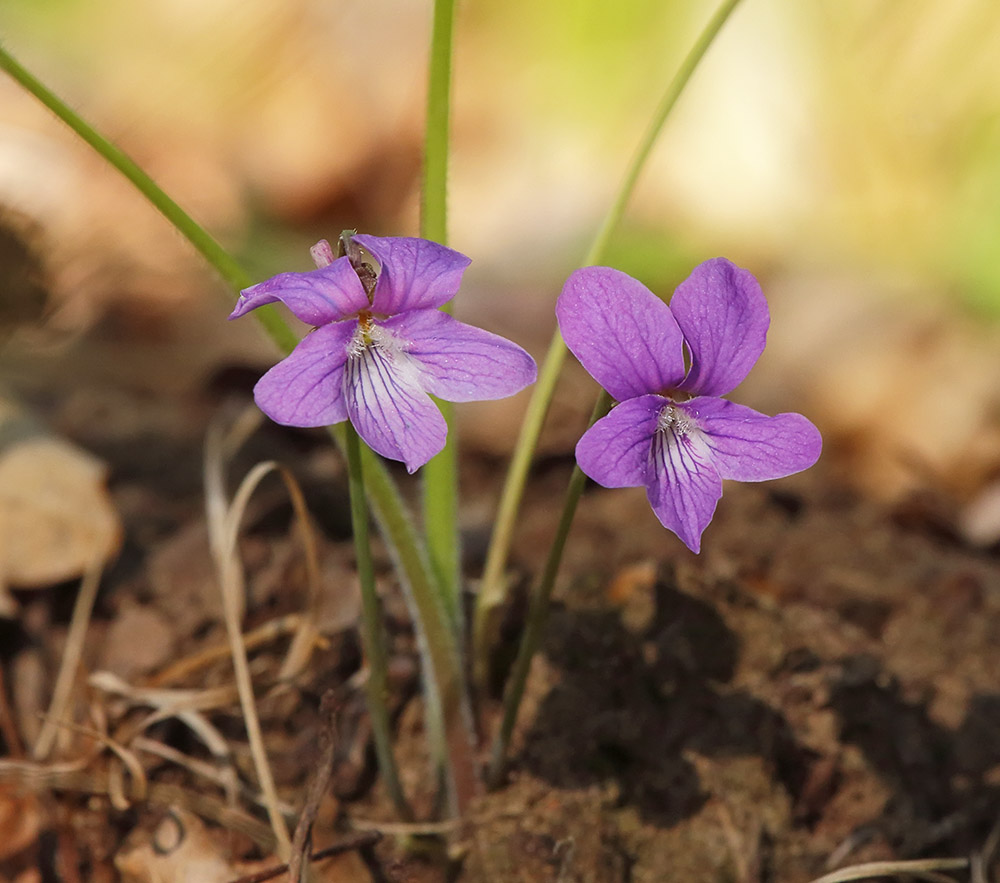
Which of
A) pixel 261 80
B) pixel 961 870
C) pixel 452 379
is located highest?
pixel 261 80

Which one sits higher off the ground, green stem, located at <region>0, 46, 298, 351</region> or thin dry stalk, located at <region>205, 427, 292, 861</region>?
green stem, located at <region>0, 46, 298, 351</region>

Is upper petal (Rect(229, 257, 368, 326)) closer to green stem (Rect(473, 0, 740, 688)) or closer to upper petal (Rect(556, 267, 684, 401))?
upper petal (Rect(556, 267, 684, 401))

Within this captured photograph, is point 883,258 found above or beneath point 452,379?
above

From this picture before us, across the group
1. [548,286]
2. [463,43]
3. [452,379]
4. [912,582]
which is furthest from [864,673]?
[463,43]

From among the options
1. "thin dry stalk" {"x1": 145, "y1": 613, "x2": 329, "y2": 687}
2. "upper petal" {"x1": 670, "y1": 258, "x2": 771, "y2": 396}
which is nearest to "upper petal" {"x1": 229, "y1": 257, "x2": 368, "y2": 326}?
"upper petal" {"x1": 670, "y1": 258, "x2": 771, "y2": 396}

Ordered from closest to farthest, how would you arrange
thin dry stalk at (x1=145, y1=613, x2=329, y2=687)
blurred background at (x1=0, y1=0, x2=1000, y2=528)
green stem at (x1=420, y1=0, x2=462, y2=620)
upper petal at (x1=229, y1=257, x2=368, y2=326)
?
upper petal at (x1=229, y1=257, x2=368, y2=326)
green stem at (x1=420, y1=0, x2=462, y2=620)
thin dry stalk at (x1=145, y1=613, x2=329, y2=687)
blurred background at (x1=0, y1=0, x2=1000, y2=528)

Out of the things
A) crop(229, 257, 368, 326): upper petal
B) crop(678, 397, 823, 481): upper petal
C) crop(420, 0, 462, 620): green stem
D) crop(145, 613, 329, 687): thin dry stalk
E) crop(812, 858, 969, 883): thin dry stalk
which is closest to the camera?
crop(229, 257, 368, 326): upper petal

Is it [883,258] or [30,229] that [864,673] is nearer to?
[30,229]

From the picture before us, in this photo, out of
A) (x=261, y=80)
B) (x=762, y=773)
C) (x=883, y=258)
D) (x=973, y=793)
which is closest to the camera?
Answer: (x=762, y=773)
